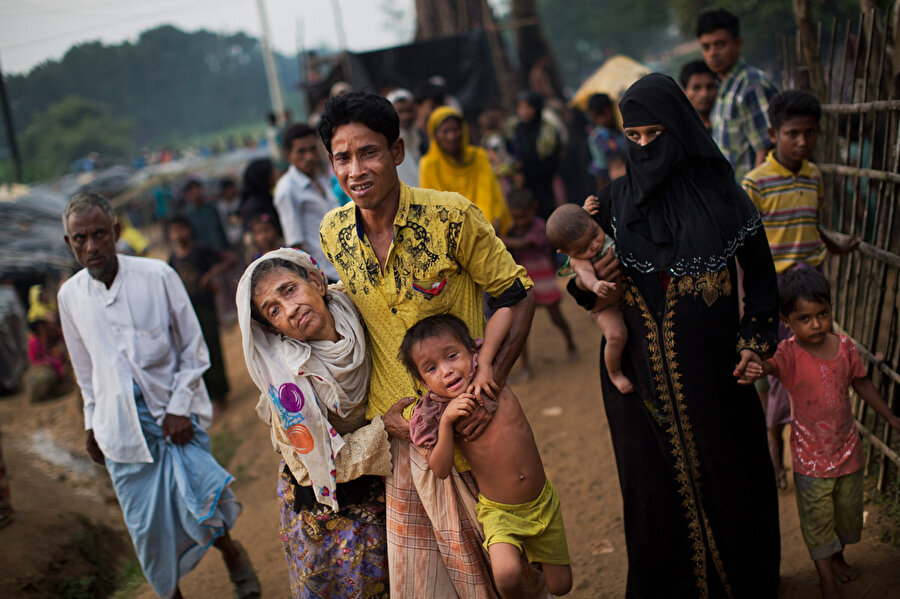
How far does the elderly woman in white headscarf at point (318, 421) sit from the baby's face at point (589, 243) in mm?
938

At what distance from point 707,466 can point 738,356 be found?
1.46 ft

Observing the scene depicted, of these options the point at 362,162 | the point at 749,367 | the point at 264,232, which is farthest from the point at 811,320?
the point at 264,232

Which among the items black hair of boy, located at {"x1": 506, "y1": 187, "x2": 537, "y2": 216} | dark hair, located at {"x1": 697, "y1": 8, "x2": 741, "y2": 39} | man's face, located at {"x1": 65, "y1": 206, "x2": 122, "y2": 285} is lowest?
black hair of boy, located at {"x1": 506, "y1": 187, "x2": 537, "y2": 216}

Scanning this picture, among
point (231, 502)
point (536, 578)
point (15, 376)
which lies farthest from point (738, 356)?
point (15, 376)

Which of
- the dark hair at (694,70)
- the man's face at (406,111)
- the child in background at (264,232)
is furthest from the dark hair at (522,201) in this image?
the child in background at (264,232)

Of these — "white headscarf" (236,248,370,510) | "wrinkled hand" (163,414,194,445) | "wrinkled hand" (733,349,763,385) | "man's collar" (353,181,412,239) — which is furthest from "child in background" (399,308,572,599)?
"wrinkled hand" (163,414,194,445)

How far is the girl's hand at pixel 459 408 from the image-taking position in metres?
2.38

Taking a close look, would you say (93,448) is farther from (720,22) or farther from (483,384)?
(720,22)

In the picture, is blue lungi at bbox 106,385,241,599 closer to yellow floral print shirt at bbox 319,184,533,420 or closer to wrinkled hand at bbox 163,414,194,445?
wrinkled hand at bbox 163,414,194,445

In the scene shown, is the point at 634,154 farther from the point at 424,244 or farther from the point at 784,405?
the point at 784,405

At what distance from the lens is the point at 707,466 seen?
287 cm

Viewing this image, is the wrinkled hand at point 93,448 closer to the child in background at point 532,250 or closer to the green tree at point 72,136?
the child in background at point 532,250

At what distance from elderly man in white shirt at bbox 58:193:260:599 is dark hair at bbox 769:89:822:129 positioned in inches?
127

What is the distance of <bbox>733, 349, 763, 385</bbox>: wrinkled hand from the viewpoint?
107 inches
